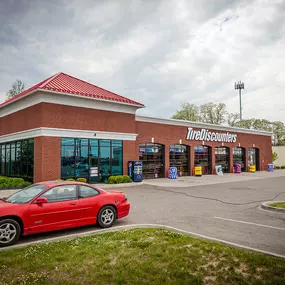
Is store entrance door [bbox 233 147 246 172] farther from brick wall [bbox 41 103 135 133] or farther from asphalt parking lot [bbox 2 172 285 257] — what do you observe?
asphalt parking lot [bbox 2 172 285 257]

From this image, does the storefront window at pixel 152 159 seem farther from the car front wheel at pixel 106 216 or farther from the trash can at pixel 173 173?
the car front wheel at pixel 106 216

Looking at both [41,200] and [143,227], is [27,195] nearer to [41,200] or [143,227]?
[41,200]

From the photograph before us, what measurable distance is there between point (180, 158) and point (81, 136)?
12.5 m

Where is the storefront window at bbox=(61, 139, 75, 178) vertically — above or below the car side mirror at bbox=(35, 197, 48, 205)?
above

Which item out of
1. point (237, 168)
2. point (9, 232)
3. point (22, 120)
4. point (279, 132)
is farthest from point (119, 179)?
point (279, 132)

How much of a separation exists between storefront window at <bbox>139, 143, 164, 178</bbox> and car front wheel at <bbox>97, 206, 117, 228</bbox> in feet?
56.0

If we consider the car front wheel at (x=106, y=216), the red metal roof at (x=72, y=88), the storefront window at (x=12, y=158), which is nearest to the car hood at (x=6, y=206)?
the car front wheel at (x=106, y=216)

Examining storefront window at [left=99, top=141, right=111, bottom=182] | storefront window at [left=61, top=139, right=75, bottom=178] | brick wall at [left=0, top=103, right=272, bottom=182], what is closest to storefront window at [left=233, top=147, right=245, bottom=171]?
brick wall at [left=0, top=103, right=272, bottom=182]

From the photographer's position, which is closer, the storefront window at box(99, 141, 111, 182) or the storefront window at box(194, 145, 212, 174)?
the storefront window at box(99, 141, 111, 182)

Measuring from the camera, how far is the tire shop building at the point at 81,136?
18.5m

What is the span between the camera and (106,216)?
7.98 metres

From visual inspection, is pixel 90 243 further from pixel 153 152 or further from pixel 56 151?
pixel 153 152

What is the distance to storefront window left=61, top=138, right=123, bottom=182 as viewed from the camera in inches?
754

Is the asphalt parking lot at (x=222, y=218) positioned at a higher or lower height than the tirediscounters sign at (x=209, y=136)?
lower
